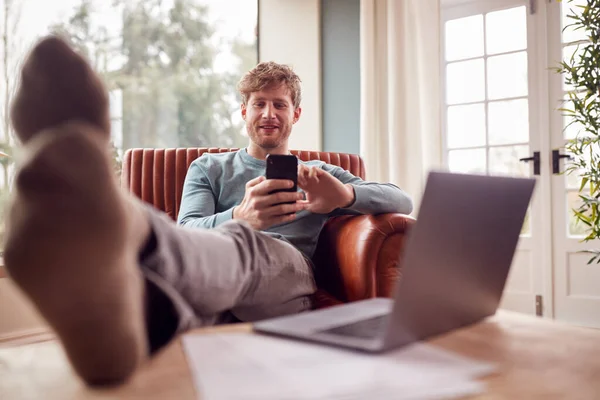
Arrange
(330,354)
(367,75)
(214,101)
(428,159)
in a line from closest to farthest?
(330,354)
(428,159)
(367,75)
(214,101)

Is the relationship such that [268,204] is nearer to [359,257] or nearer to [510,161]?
[359,257]

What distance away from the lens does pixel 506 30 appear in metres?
3.30

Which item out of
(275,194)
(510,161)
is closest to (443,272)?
(275,194)

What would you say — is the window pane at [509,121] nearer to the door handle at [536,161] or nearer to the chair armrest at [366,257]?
the door handle at [536,161]

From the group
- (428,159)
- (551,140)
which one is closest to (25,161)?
(428,159)

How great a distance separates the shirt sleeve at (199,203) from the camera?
1.41 meters

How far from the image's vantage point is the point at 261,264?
37.4 inches

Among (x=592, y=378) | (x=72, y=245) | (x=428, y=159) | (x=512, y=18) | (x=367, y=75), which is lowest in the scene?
(x=592, y=378)

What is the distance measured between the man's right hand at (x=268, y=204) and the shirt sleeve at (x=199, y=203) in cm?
12

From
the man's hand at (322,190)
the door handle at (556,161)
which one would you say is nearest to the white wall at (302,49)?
the door handle at (556,161)

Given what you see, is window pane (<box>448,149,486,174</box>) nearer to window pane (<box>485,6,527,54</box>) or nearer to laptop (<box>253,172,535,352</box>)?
window pane (<box>485,6,527,54</box>)

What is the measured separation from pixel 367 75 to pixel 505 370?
2868mm

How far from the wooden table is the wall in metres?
2.75

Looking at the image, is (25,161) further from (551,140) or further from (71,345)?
(551,140)
